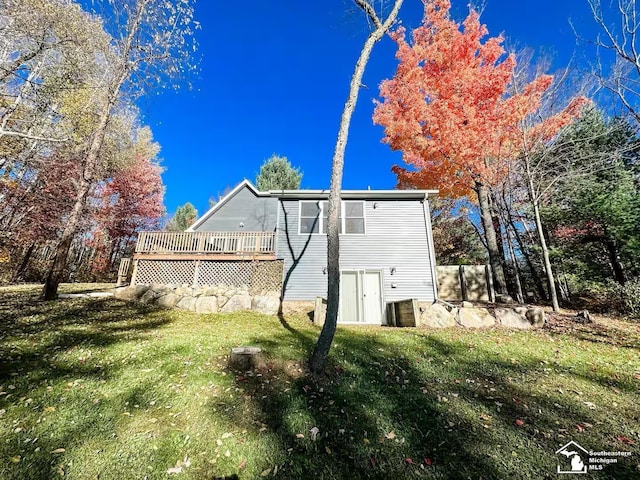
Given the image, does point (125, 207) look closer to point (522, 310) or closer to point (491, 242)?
point (491, 242)

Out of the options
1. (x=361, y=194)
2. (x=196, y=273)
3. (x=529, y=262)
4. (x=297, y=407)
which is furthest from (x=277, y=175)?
(x=297, y=407)

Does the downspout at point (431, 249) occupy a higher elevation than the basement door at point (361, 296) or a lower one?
higher

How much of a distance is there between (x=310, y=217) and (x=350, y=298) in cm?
374

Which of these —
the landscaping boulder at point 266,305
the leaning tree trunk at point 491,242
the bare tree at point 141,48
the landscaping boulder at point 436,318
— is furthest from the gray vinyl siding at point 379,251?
the bare tree at point 141,48

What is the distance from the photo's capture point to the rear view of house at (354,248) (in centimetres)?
1034

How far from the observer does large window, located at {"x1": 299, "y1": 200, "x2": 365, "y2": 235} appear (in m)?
11.0

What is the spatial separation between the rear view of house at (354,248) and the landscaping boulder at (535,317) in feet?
10.1

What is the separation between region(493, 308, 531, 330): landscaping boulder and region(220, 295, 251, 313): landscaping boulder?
7803 mm

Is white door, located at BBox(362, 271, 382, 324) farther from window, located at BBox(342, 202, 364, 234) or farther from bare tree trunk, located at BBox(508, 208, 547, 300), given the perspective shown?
bare tree trunk, located at BBox(508, 208, 547, 300)

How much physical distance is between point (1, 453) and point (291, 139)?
21497mm

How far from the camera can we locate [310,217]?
1117 centimetres

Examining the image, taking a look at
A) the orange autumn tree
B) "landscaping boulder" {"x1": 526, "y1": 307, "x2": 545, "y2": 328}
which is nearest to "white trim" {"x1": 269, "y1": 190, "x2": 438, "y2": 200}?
the orange autumn tree

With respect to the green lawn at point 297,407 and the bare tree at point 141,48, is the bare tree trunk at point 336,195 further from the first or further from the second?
the bare tree at point 141,48

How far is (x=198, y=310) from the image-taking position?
27.8 ft
